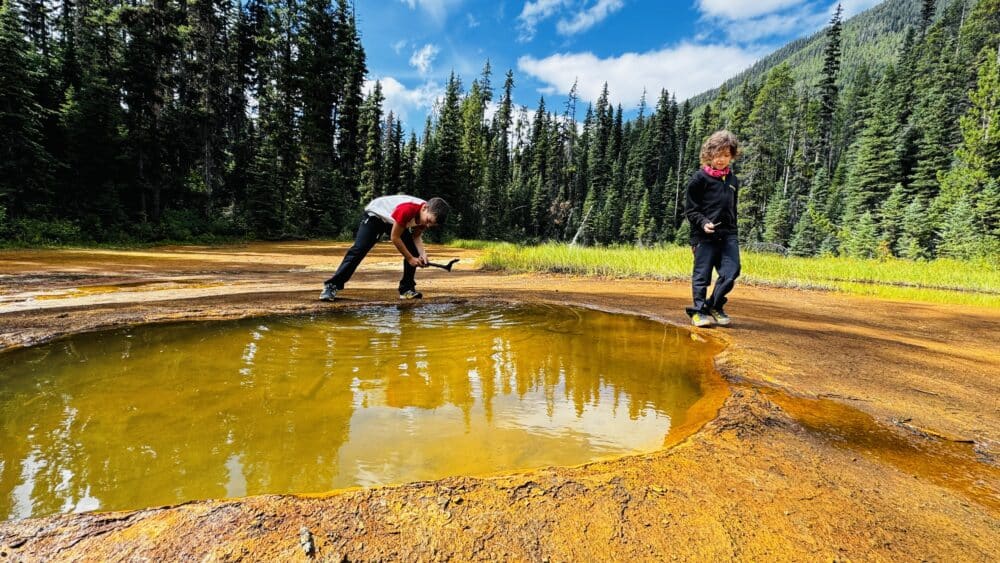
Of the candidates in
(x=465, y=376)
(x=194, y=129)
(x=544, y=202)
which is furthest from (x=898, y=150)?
(x=194, y=129)

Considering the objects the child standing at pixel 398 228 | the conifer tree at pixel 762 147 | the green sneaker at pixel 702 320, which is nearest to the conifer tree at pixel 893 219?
the conifer tree at pixel 762 147

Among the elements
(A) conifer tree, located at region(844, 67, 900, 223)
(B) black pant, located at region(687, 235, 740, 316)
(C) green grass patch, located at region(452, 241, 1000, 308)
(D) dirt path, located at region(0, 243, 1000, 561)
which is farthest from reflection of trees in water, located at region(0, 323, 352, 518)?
(A) conifer tree, located at region(844, 67, 900, 223)

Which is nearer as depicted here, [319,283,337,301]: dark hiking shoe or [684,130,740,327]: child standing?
[684,130,740,327]: child standing

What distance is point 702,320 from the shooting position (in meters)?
4.26

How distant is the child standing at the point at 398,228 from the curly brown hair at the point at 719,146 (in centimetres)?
285

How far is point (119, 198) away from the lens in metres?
18.7

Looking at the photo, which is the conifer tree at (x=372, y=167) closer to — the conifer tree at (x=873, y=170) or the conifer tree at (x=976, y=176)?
the conifer tree at (x=976, y=176)

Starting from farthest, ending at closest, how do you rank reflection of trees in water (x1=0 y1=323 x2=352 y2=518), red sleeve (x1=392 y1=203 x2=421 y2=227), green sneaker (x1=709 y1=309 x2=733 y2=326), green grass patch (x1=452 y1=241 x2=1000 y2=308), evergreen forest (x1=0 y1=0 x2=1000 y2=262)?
1. evergreen forest (x1=0 y1=0 x2=1000 y2=262)
2. green grass patch (x1=452 y1=241 x2=1000 y2=308)
3. red sleeve (x1=392 y1=203 x2=421 y2=227)
4. green sneaker (x1=709 y1=309 x2=733 y2=326)
5. reflection of trees in water (x1=0 y1=323 x2=352 y2=518)

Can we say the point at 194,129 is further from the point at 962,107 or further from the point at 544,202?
the point at 962,107

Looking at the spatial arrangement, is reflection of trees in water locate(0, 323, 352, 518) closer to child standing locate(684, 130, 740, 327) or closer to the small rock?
the small rock

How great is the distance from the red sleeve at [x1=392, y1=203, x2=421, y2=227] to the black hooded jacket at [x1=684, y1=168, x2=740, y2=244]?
9.81 ft

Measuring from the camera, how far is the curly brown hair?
4227 mm

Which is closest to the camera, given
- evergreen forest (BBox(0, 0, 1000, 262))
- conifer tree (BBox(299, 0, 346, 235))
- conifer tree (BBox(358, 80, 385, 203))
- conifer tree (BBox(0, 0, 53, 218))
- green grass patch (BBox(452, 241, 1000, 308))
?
green grass patch (BBox(452, 241, 1000, 308))

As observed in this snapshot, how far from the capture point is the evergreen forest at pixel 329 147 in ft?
57.2
